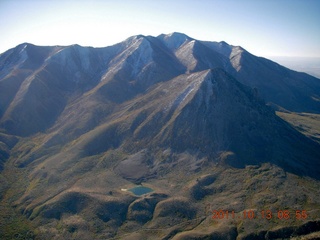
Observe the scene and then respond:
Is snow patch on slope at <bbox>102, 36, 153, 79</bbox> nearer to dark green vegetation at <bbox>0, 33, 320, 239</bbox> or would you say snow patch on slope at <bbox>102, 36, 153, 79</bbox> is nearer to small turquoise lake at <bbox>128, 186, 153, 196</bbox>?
dark green vegetation at <bbox>0, 33, 320, 239</bbox>

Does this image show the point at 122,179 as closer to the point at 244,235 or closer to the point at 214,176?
the point at 214,176

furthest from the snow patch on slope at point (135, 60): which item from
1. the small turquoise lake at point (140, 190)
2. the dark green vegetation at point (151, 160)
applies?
the small turquoise lake at point (140, 190)

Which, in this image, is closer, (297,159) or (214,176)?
(214,176)

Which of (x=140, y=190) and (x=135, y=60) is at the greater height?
(x=135, y=60)

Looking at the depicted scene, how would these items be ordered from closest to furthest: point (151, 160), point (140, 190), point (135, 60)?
1. point (140, 190)
2. point (151, 160)
3. point (135, 60)

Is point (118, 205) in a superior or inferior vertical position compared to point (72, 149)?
inferior

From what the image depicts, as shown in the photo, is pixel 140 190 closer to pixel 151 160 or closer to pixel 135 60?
pixel 151 160

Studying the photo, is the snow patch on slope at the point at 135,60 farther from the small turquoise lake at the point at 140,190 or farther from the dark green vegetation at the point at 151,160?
the small turquoise lake at the point at 140,190

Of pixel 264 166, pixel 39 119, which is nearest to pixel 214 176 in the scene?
pixel 264 166

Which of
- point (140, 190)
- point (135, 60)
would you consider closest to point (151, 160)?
point (140, 190)
